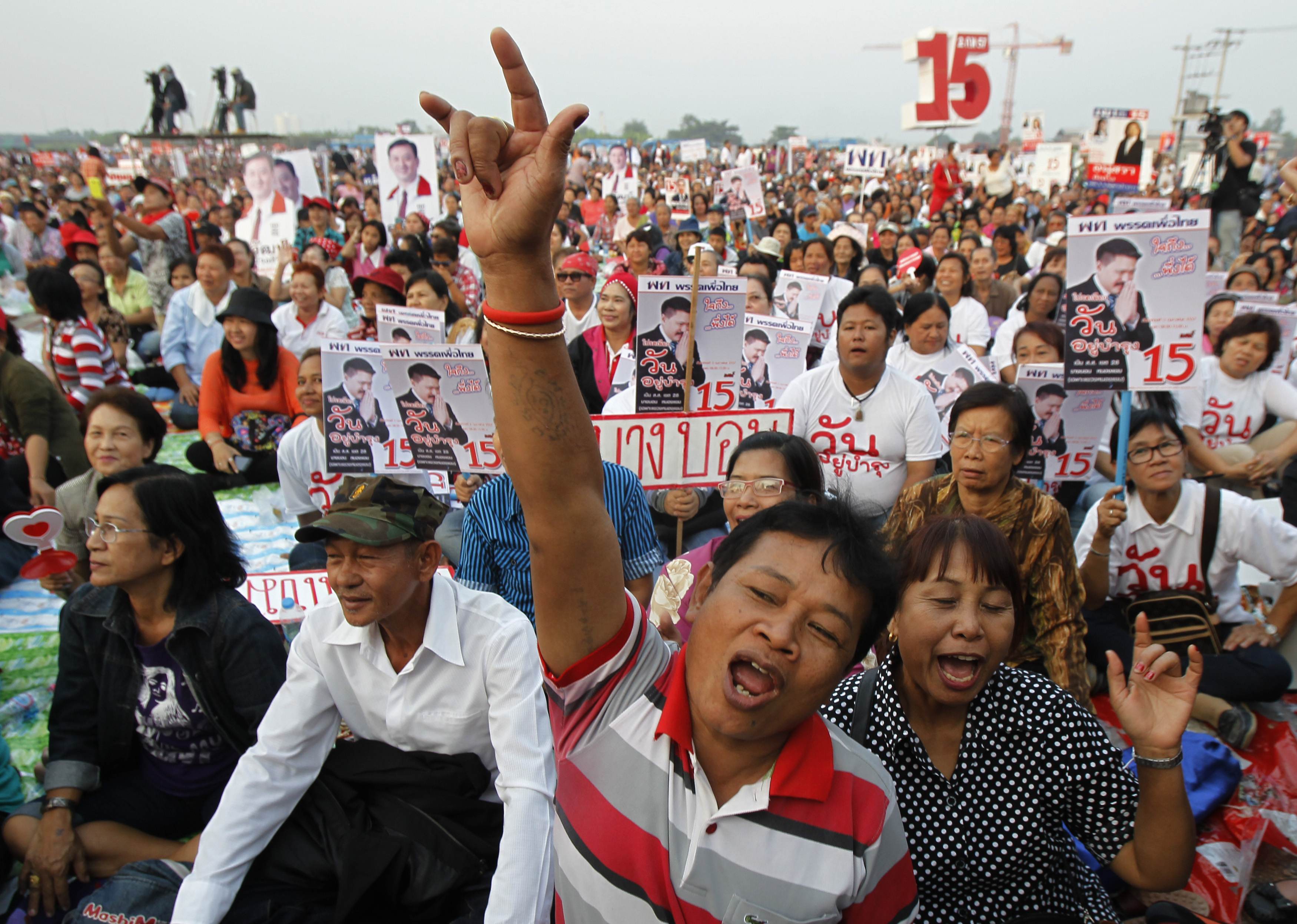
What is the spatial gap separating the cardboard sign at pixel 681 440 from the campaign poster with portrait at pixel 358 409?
121cm

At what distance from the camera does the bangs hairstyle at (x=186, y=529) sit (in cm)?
254

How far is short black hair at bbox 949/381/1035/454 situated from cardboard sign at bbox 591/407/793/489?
0.99 m

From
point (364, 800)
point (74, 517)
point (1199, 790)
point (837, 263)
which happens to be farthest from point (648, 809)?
point (837, 263)

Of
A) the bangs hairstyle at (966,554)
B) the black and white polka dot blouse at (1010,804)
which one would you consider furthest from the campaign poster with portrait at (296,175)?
the black and white polka dot blouse at (1010,804)

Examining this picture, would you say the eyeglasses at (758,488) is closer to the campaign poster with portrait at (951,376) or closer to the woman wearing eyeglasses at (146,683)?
the woman wearing eyeglasses at (146,683)

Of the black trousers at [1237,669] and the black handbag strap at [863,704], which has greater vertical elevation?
the black handbag strap at [863,704]

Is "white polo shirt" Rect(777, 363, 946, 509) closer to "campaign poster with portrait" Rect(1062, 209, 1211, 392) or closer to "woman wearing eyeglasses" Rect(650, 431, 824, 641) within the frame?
"campaign poster with portrait" Rect(1062, 209, 1211, 392)

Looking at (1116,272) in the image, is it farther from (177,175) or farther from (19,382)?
(177,175)

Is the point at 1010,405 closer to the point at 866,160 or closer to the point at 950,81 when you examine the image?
the point at 866,160

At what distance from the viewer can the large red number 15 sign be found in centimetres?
3091

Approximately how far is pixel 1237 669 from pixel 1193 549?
55 centimetres

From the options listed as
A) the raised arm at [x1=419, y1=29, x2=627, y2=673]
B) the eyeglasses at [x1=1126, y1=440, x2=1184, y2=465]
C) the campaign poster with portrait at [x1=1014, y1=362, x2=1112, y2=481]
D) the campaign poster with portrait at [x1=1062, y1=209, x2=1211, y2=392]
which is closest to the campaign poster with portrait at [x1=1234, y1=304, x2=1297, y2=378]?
the campaign poster with portrait at [x1=1014, y1=362, x2=1112, y2=481]

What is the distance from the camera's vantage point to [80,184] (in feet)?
52.0

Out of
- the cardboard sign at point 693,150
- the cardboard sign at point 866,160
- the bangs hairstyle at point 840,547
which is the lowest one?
the bangs hairstyle at point 840,547
